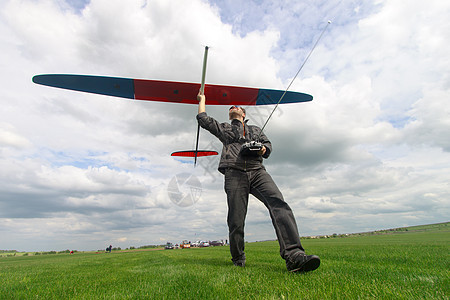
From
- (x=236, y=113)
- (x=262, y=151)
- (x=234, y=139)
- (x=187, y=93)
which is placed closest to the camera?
(x=262, y=151)

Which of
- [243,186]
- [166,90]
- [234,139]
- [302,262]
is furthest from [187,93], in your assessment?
[302,262]

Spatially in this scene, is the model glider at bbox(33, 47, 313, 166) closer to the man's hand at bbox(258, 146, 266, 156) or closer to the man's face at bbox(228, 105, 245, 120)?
the man's face at bbox(228, 105, 245, 120)

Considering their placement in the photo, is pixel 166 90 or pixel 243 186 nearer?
pixel 243 186

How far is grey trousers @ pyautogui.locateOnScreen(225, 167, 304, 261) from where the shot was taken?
3500mm

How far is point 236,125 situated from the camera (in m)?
4.45

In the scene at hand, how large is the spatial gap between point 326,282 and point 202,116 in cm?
316

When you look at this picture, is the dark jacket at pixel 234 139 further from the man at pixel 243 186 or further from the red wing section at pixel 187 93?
the red wing section at pixel 187 93

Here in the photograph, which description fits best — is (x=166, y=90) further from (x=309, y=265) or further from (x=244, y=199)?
(x=309, y=265)

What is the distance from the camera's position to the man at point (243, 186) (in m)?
3.25

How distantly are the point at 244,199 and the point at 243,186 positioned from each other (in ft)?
0.69

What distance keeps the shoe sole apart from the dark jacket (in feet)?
5.20

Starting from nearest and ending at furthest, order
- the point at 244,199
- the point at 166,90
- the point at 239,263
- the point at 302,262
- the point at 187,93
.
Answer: the point at 302,262
the point at 239,263
the point at 244,199
the point at 166,90
the point at 187,93

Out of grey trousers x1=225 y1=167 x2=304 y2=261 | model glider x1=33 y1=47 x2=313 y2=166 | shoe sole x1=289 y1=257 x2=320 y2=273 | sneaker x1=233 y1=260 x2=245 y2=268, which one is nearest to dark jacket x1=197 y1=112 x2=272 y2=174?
grey trousers x1=225 y1=167 x2=304 y2=261

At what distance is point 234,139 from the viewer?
4.20m
